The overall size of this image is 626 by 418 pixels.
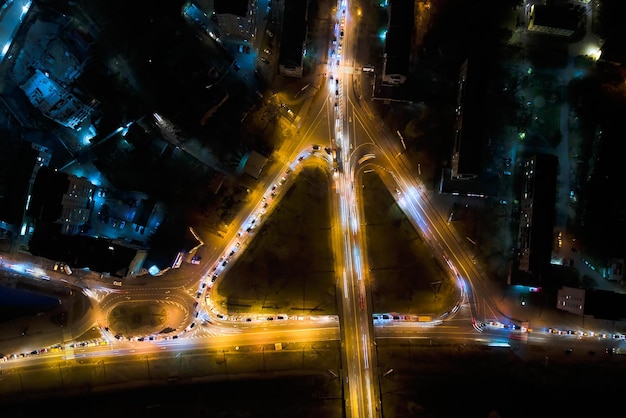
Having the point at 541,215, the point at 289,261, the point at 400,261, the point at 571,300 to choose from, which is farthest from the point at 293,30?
the point at 571,300

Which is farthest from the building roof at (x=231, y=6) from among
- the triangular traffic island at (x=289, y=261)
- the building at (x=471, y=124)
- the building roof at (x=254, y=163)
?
the building at (x=471, y=124)

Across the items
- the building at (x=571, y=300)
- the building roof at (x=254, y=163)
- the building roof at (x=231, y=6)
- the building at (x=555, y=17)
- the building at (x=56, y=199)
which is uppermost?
the building at (x=555, y=17)

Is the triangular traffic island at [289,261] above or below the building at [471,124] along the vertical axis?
below

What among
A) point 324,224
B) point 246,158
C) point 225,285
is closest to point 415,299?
point 324,224

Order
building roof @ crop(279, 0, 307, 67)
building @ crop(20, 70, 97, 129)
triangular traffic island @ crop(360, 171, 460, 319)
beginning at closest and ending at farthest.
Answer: building @ crop(20, 70, 97, 129)
building roof @ crop(279, 0, 307, 67)
triangular traffic island @ crop(360, 171, 460, 319)

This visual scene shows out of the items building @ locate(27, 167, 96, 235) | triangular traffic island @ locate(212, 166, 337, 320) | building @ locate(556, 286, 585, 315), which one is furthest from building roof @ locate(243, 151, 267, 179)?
building @ locate(556, 286, 585, 315)

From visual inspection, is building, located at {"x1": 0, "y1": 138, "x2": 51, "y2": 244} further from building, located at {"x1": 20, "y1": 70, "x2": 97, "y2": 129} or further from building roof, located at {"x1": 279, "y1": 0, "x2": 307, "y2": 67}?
building roof, located at {"x1": 279, "y1": 0, "x2": 307, "y2": 67}

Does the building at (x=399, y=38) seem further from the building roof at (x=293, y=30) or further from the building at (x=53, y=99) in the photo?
the building at (x=53, y=99)
